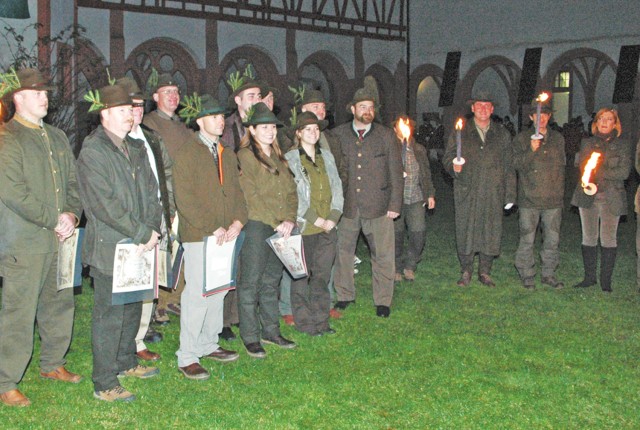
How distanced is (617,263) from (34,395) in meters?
7.16

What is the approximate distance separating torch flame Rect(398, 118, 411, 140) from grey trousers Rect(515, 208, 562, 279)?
4.67 ft

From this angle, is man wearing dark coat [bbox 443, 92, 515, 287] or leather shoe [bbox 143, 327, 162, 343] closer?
leather shoe [bbox 143, 327, 162, 343]

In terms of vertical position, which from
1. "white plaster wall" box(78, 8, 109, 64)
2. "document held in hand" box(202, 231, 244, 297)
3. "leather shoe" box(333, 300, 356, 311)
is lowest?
"leather shoe" box(333, 300, 356, 311)

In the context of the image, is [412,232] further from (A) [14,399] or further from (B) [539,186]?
(A) [14,399]

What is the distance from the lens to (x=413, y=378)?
210 inches

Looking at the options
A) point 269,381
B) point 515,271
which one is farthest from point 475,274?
point 269,381

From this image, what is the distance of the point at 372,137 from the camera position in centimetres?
694

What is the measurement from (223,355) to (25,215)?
69.7 inches

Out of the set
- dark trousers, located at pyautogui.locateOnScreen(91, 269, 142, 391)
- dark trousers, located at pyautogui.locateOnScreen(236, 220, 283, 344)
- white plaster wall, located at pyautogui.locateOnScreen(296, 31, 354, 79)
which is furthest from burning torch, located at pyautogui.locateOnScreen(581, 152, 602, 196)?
white plaster wall, located at pyautogui.locateOnScreen(296, 31, 354, 79)

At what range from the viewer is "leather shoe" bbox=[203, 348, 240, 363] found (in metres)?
5.65

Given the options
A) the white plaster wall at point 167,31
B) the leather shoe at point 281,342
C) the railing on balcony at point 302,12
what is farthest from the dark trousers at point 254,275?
the white plaster wall at point 167,31

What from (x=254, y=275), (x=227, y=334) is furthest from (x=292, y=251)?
(x=227, y=334)

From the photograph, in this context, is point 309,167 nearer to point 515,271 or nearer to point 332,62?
point 515,271

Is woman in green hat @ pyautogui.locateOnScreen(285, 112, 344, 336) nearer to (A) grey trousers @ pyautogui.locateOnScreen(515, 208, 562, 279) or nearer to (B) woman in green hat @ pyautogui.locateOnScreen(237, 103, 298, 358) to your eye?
(B) woman in green hat @ pyautogui.locateOnScreen(237, 103, 298, 358)
